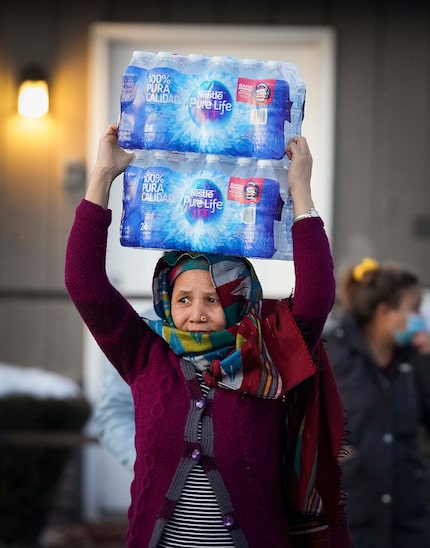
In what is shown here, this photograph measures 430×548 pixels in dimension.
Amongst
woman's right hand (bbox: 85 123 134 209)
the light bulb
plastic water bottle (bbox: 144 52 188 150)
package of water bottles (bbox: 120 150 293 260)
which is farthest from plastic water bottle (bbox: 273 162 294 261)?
the light bulb

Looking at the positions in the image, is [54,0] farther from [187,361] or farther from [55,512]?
[187,361]

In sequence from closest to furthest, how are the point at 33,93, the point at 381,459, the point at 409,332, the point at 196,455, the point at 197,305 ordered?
the point at 196,455 < the point at 197,305 < the point at 381,459 < the point at 409,332 < the point at 33,93

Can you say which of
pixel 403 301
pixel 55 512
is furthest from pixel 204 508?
pixel 55 512

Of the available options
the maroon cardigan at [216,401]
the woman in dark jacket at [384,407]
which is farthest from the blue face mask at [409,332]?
the maroon cardigan at [216,401]

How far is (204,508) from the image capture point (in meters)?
2.82

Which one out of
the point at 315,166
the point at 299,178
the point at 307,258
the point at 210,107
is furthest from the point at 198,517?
the point at 315,166

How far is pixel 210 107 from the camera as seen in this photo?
290cm

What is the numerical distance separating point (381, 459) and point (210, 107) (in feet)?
6.99

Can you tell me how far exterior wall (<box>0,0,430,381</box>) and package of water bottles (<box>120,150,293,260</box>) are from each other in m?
4.02

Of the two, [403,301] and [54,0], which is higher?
[54,0]

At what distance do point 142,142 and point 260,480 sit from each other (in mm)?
913

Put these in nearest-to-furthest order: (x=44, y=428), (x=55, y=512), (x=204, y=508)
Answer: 1. (x=204, y=508)
2. (x=44, y=428)
3. (x=55, y=512)

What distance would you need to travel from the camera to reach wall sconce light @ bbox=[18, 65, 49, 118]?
22.6ft

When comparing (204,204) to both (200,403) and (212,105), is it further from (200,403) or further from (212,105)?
(200,403)
